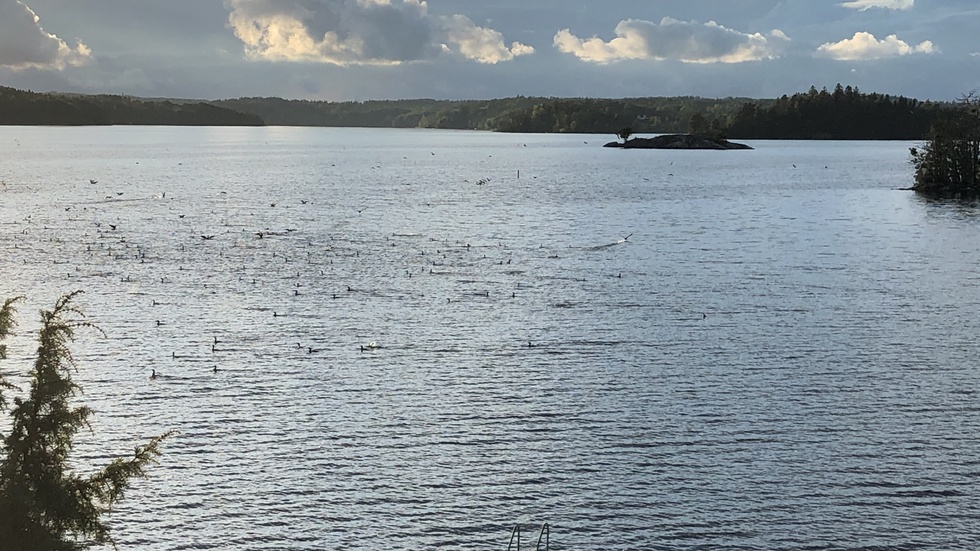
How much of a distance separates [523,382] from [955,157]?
100308 mm

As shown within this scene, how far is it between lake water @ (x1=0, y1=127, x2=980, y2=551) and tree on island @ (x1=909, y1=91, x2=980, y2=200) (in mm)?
37562

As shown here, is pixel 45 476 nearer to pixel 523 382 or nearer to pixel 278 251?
pixel 523 382

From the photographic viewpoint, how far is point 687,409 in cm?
3238

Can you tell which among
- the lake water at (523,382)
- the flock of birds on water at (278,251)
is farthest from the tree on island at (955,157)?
the flock of birds on water at (278,251)

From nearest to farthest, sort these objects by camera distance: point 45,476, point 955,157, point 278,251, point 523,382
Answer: point 45,476 → point 523,382 → point 278,251 → point 955,157

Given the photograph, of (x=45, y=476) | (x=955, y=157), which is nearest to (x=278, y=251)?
(x=45, y=476)

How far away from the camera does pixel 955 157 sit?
118 meters

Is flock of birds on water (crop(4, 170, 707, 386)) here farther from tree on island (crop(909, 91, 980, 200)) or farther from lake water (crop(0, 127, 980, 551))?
tree on island (crop(909, 91, 980, 200))

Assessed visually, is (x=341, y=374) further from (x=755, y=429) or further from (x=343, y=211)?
(x=343, y=211)

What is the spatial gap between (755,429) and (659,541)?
890 centimetres

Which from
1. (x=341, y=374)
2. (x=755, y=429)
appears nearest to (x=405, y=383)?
(x=341, y=374)

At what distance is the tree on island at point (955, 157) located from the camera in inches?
4461

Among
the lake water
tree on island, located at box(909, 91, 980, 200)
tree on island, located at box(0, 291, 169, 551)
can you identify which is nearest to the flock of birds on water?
the lake water

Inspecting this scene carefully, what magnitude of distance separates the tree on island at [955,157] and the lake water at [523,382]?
37562 mm
